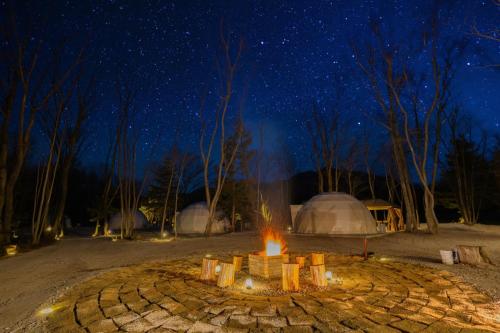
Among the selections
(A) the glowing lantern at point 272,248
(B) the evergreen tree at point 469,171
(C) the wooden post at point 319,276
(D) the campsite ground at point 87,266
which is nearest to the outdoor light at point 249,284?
(C) the wooden post at point 319,276

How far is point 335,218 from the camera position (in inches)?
697

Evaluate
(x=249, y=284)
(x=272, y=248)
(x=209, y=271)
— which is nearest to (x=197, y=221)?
(x=272, y=248)

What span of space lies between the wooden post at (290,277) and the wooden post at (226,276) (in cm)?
109

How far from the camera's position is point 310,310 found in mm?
4535

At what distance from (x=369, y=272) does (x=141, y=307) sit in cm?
507

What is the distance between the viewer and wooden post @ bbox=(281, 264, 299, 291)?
5.73 m

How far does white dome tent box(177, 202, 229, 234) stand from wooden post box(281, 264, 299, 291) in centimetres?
2001

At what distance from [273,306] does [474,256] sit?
6604 millimetres

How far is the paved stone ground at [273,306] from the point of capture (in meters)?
4.05

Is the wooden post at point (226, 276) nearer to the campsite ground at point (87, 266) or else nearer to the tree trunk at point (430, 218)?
the campsite ground at point (87, 266)

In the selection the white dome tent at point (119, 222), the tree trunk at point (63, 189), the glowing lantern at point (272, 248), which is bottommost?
the white dome tent at point (119, 222)

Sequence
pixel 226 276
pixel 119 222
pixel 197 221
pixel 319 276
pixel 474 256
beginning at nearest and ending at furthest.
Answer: pixel 319 276
pixel 226 276
pixel 474 256
pixel 197 221
pixel 119 222

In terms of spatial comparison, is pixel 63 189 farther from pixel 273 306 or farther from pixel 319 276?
pixel 273 306

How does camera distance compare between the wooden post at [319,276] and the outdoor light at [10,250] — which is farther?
the outdoor light at [10,250]
